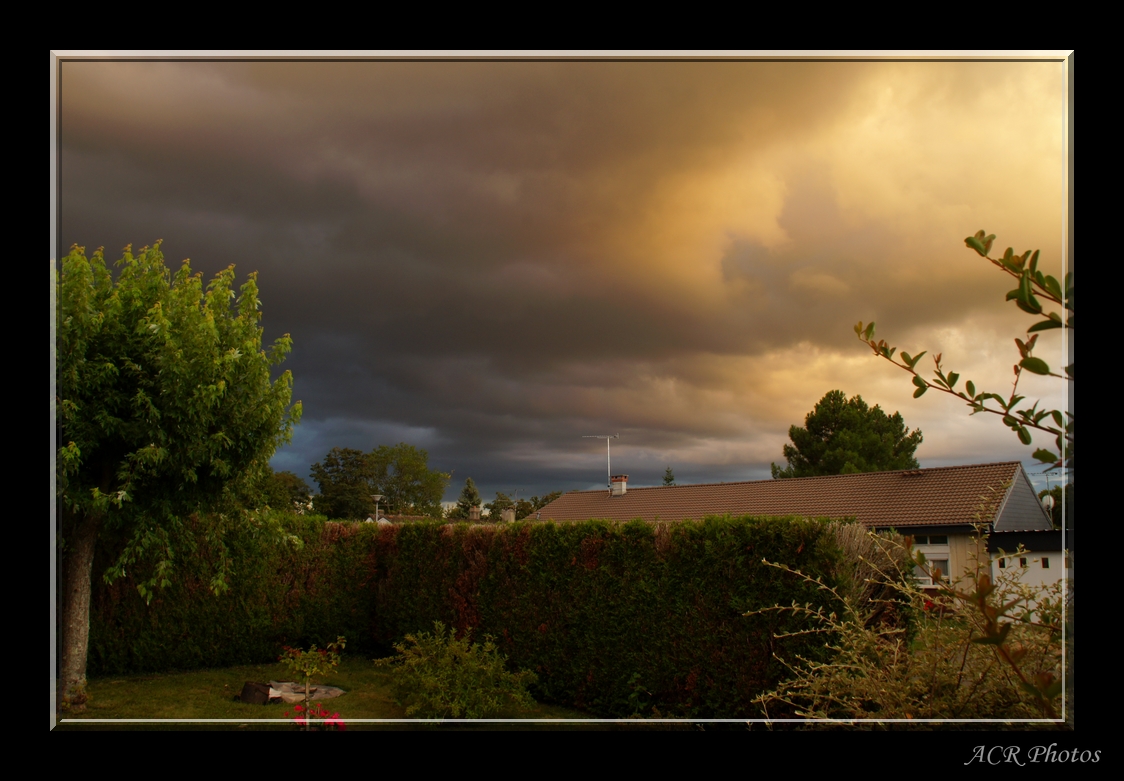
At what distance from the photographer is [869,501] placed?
1504 centimetres

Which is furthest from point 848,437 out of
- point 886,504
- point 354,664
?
point 354,664

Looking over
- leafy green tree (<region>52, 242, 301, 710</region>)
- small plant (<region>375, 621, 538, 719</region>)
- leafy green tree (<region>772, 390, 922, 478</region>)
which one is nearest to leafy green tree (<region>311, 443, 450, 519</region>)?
small plant (<region>375, 621, 538, 719</region>)

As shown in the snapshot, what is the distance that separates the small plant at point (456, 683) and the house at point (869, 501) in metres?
3.53

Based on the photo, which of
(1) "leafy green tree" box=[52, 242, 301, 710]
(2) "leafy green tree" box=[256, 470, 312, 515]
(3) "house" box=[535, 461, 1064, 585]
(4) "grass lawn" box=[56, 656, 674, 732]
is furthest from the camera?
(2) "leafy green tree" box=[256, 470, 312, 515]

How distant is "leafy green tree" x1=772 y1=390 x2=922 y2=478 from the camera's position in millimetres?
20562

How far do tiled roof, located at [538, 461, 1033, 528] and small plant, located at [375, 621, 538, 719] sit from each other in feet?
16.6

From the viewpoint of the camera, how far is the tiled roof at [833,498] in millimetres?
13391

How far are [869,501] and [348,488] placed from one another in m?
13.7

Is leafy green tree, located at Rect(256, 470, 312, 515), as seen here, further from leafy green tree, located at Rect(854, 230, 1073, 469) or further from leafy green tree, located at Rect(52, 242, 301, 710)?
leafy green tree, located at Rect(854, 230, 1073, 469)

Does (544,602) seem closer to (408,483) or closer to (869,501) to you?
(869,501)

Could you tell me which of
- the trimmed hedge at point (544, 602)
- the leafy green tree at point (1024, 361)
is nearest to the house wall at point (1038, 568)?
the leafy green tree at point (1024, 361)

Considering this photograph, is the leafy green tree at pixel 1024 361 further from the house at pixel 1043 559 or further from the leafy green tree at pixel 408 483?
the leafy green tree at pixel 408 483

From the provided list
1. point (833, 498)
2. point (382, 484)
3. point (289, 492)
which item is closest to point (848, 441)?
point (833, 498)
